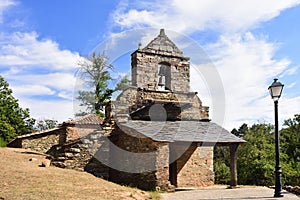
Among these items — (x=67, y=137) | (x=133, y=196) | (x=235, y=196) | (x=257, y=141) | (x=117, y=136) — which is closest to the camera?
(x=133, y=196)

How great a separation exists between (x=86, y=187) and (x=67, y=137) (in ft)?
41.8

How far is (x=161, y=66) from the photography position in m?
17.9

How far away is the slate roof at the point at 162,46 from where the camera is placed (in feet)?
57.1

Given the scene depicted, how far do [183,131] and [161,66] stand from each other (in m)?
4.80

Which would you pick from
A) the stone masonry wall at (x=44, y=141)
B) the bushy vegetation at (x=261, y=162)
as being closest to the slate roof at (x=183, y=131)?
the stone masonry wall at (x=44, y=141)

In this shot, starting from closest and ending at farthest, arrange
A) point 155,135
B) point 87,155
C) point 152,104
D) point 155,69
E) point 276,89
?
point 276,89 < point 155,135 < point 87,155 < point 152,104 < point 155,69

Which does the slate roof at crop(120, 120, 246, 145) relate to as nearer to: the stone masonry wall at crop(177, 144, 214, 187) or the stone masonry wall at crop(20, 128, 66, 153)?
the stone masonry wall at crop(177, 144, 214, 187)

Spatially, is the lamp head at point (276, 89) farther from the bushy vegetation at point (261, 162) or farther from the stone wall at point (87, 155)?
the bushy vegetation at point (261, 162)

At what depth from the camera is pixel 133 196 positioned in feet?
31.1

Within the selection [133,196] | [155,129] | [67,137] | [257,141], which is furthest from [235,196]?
[257,141]

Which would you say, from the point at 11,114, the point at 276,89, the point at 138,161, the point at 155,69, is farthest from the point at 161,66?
the point at 11,114

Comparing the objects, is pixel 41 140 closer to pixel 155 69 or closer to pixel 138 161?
pixel 155 69

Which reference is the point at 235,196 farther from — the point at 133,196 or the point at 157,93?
the point at 157,93

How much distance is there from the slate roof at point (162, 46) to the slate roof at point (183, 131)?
4.07m
